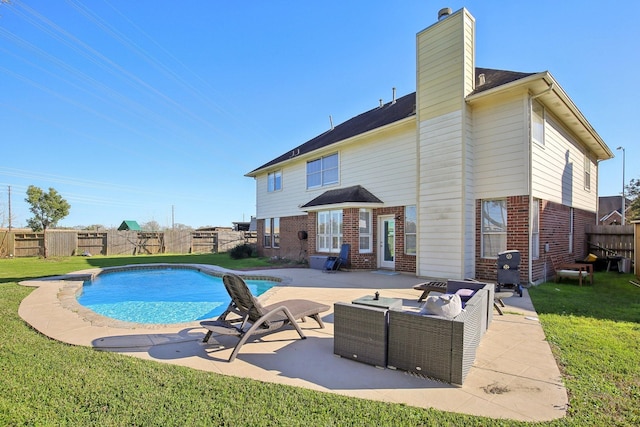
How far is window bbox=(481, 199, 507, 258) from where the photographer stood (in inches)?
386

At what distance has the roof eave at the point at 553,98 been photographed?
28.6 feet

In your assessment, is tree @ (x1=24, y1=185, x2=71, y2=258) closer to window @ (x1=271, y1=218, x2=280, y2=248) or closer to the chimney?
window @ (x1=271, y1=218, x2=280, y2=248)

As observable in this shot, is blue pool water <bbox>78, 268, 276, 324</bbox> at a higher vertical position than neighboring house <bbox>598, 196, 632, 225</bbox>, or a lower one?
lower

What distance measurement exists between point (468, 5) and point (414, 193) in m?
6.36

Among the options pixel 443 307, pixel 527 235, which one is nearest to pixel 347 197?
pixel 527 235

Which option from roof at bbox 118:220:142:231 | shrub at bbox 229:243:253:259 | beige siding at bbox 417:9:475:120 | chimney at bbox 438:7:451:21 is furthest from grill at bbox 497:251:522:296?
roof at bbox 118:220:142:231

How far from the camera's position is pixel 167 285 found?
1234cm

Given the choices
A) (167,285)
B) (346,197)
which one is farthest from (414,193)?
(167,285)

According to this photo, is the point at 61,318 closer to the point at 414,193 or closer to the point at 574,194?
the point at 414,193

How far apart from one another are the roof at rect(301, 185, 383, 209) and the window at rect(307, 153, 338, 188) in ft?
2.54

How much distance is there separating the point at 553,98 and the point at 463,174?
3.53 m

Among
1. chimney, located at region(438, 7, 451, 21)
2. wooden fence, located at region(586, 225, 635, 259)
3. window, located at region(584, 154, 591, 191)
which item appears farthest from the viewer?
window, located at region(584, 154, 591, 191)

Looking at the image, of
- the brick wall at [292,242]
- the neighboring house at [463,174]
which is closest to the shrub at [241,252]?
the brick wall at [292,242]

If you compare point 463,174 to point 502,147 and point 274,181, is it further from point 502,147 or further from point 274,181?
point 274,181
